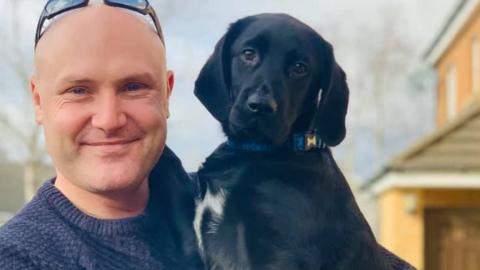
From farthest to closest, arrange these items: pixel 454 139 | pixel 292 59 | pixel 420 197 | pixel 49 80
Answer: pixel 420 197 → pixel 454 139 → pixel 292 59 → pixel 49 80

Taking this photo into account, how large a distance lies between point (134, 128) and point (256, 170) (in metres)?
0.30

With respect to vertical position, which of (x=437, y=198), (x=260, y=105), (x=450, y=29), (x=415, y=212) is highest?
(x=450, y=29)

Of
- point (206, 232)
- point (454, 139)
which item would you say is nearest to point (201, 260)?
point (206, 232)

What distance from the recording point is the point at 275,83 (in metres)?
1.83

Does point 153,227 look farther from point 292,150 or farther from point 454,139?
point 454,139

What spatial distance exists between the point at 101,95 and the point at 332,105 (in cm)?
52

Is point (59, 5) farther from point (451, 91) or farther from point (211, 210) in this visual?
point (451, 91)

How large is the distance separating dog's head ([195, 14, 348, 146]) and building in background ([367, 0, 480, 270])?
882 centimetres

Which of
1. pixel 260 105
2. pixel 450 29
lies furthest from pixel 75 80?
pixel 450 29

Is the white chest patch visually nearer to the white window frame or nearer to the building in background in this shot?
the building in background

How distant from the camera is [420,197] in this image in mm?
11508

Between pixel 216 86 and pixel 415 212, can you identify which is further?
pixel 415 212

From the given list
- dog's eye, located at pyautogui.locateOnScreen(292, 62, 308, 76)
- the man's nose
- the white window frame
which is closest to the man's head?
the man's nose

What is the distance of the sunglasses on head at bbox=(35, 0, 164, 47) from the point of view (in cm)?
164
